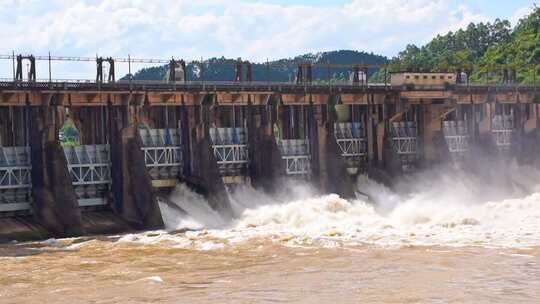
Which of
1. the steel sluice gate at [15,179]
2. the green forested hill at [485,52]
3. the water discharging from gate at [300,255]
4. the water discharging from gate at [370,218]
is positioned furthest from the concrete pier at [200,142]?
the green forested hill at [485,52]

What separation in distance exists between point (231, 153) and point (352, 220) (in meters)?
9.32

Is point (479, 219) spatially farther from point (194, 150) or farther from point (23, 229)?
point (23, 229)

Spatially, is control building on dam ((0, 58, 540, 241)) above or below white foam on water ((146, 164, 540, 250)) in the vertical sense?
above

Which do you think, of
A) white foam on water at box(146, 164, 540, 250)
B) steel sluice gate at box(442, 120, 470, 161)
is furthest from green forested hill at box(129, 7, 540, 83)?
white foam on water at box(146, 164, 540, 250)

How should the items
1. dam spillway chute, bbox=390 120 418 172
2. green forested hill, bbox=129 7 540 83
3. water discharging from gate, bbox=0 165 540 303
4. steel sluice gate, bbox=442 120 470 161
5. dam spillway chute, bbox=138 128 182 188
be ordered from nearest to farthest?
water discharging from gate, bbox=0 165 540 303
dam spillway chute, bbox=138 128 182 188
dam spillway chute, bbox=390 120 418 172
steel sluice gate, bbox=442 120 470 161
green forested hill, bbox=129 7 540 83

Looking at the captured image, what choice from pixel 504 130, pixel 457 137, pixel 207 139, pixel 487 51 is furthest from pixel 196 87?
pixel 487 51

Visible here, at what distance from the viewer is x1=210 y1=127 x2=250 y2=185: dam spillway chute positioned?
54750 millimetres

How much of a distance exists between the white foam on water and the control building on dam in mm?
1104

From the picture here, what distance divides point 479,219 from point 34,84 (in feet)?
71.4

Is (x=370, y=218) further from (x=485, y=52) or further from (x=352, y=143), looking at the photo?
(x=485, y=52)

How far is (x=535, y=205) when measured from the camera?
174 ft

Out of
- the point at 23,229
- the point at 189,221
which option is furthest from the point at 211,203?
the point at 23,229

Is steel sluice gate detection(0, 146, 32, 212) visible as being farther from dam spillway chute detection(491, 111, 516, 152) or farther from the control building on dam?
dam spillway chute detection(491, 111, 516, 152)

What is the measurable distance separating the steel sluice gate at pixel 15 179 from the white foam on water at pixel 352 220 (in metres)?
6.07
